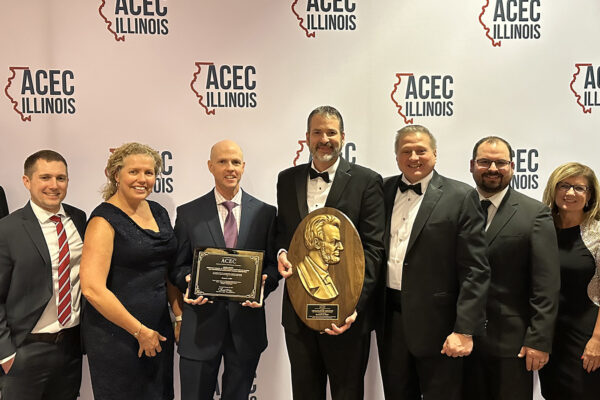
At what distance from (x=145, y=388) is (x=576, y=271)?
2581 mm

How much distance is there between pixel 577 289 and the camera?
9.36ft

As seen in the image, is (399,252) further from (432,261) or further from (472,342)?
(472,342)

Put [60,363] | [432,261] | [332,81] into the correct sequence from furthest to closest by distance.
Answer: [332,81]
[60,363]
[432,261]

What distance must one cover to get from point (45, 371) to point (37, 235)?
2.53 feet

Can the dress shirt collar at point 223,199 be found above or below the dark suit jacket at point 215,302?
above

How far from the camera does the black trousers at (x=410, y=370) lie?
8.68 ft

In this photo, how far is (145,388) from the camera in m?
2.73

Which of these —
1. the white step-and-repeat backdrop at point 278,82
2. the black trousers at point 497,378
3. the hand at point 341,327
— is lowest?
the black trousers at point 497,378

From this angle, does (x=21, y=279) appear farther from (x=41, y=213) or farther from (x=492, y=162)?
(x=492, y=162)

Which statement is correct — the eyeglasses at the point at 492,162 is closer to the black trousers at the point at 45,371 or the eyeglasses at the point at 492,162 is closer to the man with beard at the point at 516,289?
the man with beard at the point at 516,289

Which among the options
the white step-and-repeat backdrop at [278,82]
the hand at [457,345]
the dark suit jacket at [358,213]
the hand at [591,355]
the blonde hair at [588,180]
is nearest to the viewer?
the hand at [457,345]

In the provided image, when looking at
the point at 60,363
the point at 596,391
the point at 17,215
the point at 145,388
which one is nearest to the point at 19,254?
the point at 17,215

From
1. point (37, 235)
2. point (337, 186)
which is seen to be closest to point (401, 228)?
point (337, 186)

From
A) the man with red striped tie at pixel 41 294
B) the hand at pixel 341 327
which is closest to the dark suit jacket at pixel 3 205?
the man with red striped tie at pixel 41 294
